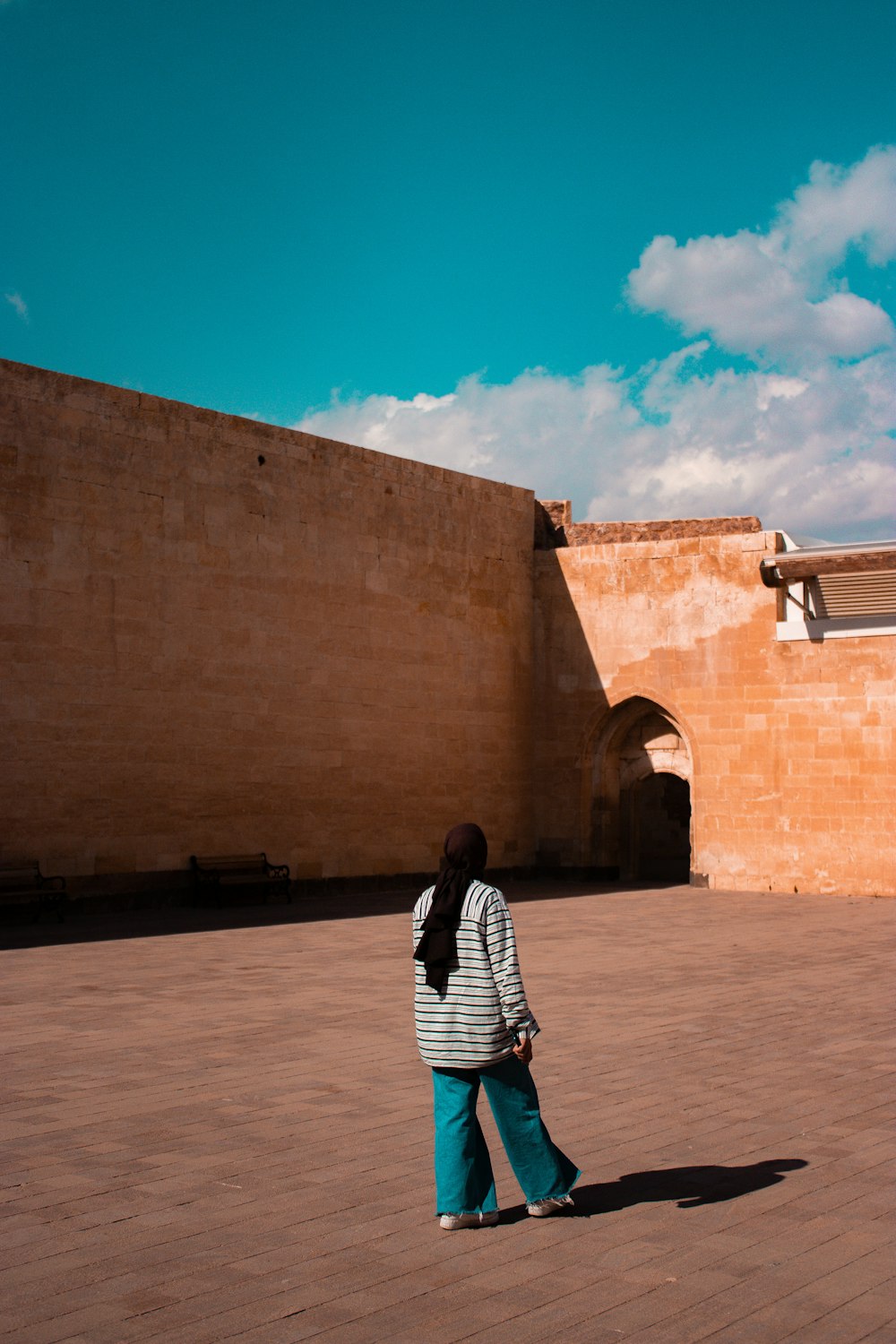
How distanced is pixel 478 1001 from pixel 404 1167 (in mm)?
1128

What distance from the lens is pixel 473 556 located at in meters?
20.4

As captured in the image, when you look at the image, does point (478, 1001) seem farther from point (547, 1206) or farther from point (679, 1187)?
point (679, 1187)

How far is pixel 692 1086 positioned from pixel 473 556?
14412 millimetres

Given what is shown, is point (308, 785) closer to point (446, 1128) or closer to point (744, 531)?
point (744, 531)

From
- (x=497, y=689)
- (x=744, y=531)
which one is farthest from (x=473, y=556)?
(x=744, y=531)

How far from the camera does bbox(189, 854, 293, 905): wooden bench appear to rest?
15.9 meters

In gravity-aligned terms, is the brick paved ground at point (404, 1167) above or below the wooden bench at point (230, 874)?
below

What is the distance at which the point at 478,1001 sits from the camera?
443 centimetres

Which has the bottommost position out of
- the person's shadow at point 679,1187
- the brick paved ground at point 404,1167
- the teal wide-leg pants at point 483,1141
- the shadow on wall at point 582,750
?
the person's shadow at point 679,1187

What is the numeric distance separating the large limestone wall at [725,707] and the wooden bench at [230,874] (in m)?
5.89

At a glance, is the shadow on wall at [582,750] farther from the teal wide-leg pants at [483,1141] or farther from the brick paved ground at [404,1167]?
the teal wide-leg pants at [483,1141]

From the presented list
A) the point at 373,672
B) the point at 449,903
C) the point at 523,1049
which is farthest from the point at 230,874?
the point at 523,1049

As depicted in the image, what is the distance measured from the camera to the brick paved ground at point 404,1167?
375 centimetres

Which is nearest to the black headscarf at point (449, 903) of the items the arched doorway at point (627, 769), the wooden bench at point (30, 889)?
the wooden bench at point (30, 889)
